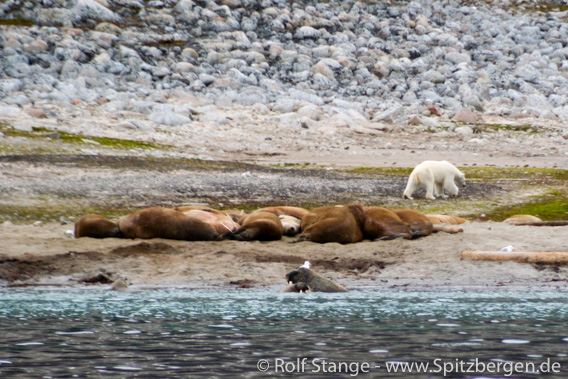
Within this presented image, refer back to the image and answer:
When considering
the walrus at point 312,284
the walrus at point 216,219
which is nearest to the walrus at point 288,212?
the walrus at point 216,219

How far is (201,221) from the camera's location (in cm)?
1744

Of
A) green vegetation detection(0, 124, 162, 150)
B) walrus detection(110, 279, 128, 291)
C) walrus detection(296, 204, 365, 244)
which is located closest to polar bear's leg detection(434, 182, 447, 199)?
walrus detection(296, 204, 365, 244)

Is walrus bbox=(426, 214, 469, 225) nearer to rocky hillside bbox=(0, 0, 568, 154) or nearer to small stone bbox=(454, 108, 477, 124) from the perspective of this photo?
rocky hillside bbox=(0, 0, 568, 154)

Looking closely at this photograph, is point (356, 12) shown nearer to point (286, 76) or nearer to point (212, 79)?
point (286, 76)

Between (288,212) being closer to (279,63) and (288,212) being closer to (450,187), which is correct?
(450,187)

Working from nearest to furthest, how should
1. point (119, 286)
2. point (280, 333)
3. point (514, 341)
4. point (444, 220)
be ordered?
point (514, 341), point (280, 333), point (119, 286), point (444, 220)

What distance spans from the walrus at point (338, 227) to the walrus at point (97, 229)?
145 inches

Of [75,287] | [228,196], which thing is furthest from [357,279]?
[228,196]

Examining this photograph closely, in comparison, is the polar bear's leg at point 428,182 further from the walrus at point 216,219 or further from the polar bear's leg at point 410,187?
the walrus at point 216,219

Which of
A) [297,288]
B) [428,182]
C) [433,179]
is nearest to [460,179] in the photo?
[433,179]

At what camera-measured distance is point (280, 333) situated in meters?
10.6

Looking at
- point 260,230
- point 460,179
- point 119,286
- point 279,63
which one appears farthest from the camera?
point 279,63

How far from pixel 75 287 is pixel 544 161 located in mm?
26909

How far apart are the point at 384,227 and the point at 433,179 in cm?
693
